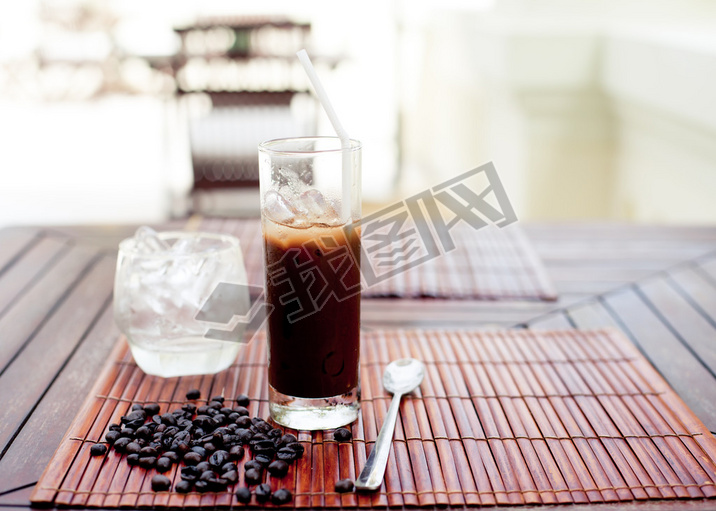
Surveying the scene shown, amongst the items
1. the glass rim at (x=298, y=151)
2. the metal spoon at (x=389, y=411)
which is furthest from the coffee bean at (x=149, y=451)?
the glass rim at (x=298, y=151)

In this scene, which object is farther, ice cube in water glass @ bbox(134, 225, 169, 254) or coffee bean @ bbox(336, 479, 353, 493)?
ice cube in water glass @ bbox(134, 225, 169, 254)

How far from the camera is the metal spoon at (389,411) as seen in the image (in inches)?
25.9

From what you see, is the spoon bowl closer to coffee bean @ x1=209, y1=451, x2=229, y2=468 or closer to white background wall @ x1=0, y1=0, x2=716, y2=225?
coffee bean @ x1=209, y1=451, x2=229, y2=468

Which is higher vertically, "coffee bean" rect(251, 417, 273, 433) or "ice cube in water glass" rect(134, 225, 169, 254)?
"ice cube in water glass" rect(134, 225, 169, 254)

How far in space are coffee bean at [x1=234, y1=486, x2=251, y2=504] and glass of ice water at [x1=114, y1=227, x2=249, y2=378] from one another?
0.27 meters

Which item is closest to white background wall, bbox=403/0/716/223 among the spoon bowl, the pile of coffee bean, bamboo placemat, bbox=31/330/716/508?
bamboo placemat, bbox=31/330/716/508

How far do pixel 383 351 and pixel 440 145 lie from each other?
12.4ft

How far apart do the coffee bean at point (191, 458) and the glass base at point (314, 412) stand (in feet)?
0.36

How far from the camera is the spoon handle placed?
2.14 ft

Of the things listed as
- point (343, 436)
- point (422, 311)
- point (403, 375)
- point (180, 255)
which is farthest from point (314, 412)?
point (422, 311)

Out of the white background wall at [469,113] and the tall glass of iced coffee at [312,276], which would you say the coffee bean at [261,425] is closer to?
the tall glass of iced coffee at [312,276]

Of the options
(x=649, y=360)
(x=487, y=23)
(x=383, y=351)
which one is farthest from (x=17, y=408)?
(x=487, y=23)

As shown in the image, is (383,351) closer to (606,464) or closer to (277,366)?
(277,366)

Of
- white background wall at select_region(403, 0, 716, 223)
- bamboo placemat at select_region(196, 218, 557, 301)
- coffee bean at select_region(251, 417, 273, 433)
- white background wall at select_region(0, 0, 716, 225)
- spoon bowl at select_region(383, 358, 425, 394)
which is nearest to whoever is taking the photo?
coffee bean at select_region(251, 417, 273, 433)
